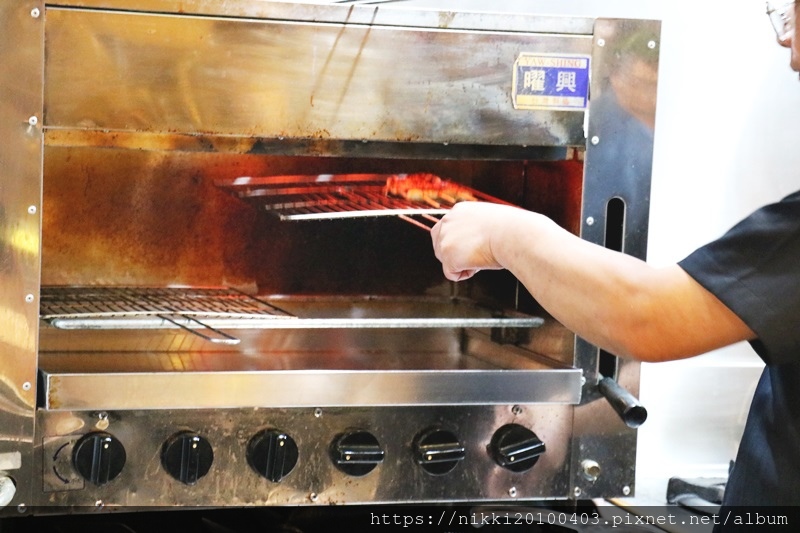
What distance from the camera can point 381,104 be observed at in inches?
49.8

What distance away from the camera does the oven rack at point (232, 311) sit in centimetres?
125

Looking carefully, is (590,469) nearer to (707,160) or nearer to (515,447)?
(515,447)

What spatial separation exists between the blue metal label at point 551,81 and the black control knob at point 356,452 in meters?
0.51

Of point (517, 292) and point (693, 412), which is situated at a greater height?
point (517, 292)

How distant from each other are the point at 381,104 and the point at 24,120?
1.49 feet

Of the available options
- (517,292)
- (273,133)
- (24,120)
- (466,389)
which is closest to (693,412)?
(517,292)

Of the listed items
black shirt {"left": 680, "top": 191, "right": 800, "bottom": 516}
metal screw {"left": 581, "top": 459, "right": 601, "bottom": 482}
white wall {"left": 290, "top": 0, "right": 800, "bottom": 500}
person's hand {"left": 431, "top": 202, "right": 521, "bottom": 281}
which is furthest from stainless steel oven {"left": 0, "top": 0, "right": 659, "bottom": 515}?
white wall {"left": 290, "top": 0, "right": 800, "bottom": 500}

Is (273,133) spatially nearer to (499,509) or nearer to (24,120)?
(24,120)

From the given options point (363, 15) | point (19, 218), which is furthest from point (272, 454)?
point (363, 15)

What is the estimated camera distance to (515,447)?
1.32 m

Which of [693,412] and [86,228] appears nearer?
[86,228]

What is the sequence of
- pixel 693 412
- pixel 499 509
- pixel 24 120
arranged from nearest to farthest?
pixel 24 120
pixel 499 509
pixel 693 412

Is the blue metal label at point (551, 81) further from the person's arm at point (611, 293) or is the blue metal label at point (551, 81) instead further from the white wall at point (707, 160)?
the white wall at point (707, 160)

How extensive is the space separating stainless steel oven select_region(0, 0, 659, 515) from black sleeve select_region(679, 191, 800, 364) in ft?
1.25
